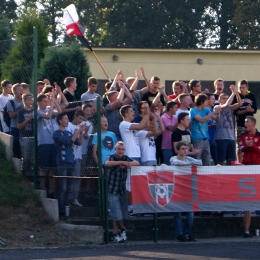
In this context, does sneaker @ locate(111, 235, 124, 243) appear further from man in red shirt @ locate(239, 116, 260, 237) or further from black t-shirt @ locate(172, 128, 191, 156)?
man in red shirt @ locate(239, 116, 260, 237)

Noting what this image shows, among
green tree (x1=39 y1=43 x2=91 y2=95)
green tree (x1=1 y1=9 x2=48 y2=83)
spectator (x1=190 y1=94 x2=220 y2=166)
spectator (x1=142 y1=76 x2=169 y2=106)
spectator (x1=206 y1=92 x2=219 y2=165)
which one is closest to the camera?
spectator (x1=190 y1=94 x2=220 y2=166)

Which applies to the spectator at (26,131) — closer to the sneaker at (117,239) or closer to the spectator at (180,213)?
the sneaker at (117,239)

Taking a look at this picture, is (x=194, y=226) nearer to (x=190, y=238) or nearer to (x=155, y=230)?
(x=190, y=238)

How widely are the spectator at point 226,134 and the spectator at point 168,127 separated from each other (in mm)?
1139

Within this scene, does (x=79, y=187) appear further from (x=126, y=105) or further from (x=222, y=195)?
(x=222, y=195)

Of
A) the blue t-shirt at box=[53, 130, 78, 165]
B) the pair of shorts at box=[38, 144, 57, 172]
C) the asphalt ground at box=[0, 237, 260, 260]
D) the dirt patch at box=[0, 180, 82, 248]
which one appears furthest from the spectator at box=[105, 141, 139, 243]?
the pair of shorts at box=[38, 144, 57, 172]

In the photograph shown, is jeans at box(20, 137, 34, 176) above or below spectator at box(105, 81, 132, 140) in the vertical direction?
below

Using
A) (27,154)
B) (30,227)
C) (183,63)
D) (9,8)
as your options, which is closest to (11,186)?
(27,154)

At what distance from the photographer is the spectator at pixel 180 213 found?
1193cm

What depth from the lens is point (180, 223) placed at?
39.5 feet

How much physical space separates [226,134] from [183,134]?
1.53 m

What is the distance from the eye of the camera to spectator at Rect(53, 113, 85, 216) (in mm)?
12281

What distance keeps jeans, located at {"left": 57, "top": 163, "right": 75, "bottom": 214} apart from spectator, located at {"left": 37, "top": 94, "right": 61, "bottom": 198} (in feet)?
0.82

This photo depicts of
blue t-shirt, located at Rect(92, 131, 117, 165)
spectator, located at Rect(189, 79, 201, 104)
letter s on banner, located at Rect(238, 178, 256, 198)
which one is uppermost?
spectator, located at Rect(189, 79, 201, 104)
